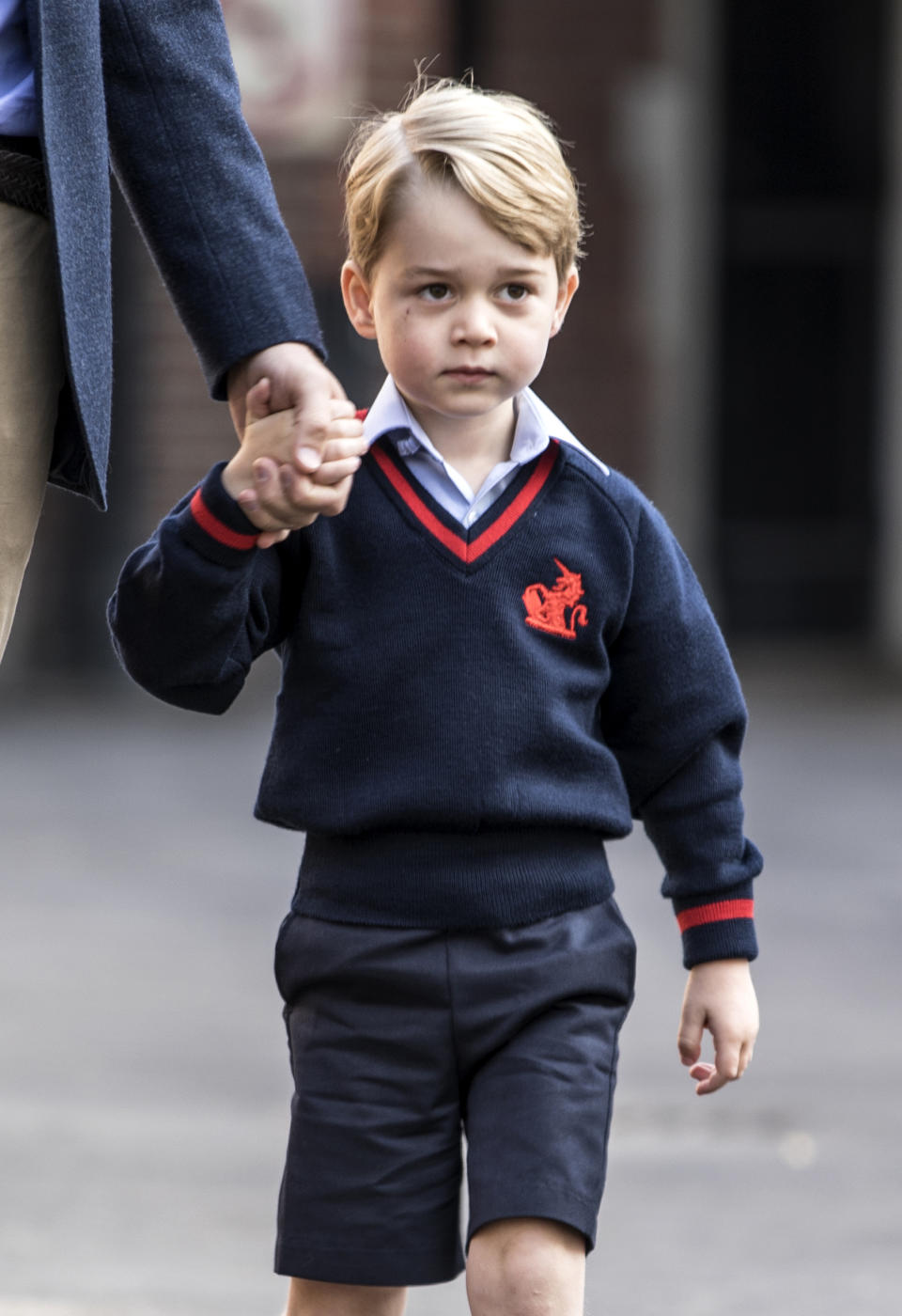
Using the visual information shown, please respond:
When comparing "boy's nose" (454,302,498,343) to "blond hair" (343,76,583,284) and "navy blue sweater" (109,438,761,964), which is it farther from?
"navy blue sweater" (109,438,761,964)

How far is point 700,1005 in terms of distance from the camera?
9.00 feet

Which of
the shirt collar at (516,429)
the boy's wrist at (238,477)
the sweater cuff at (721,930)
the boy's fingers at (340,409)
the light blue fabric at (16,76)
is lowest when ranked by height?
the sweater cuff at (721,930)

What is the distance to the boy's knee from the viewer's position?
248cm

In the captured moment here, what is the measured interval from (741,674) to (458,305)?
806 centimetres

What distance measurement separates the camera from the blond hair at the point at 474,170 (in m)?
2.49

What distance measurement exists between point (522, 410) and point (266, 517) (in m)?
0.44

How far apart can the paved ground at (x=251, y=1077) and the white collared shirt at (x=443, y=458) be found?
1.55m

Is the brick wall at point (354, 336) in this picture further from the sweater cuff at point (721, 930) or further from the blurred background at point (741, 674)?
the sweater cuff at point (721, 930)

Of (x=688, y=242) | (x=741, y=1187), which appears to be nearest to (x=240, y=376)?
(x=741, y=1187)

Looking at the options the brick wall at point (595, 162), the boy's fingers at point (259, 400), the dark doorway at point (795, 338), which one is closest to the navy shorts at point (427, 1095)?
the boy's fingers at point (259, 400)

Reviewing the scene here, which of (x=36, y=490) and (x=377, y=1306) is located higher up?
(x=36, y=490)

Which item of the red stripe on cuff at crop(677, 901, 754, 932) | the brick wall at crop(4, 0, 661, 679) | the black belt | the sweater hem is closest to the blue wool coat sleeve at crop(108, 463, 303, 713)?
the sweater hem

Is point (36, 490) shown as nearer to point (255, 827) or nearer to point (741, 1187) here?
point (741, 1187)

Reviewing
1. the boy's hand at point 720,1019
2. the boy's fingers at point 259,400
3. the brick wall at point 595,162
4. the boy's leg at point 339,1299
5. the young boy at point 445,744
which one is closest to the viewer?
the boy's fingers at point 259,400
